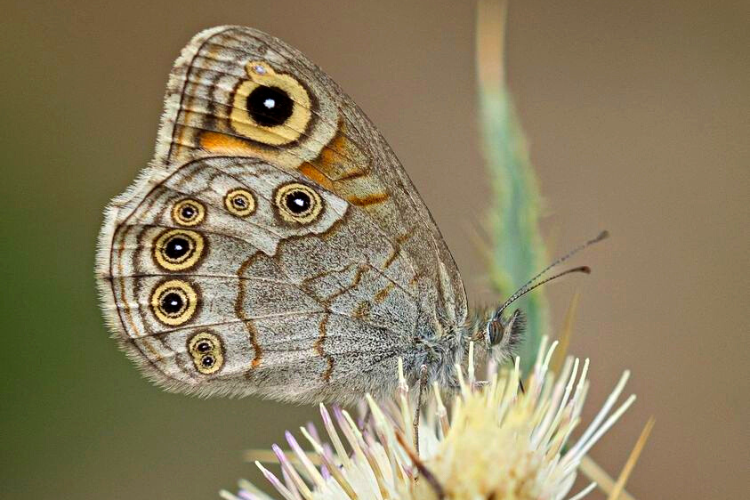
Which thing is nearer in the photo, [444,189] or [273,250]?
[273,250]

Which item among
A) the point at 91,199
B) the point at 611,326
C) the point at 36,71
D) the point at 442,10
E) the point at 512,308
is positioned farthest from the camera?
the point at 442,10

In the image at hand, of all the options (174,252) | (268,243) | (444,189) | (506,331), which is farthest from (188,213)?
(444,189)

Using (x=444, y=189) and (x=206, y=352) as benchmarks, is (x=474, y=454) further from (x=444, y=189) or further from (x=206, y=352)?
(x=444, y=189)

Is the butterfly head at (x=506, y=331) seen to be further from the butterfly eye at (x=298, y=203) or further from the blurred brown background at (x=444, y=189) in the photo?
the blurred brown background at (x=444, y=189)

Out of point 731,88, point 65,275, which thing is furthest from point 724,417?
point 65,275

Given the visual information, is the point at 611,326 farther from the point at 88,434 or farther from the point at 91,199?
the point at 91,199

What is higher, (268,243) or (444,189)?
(268,243)
